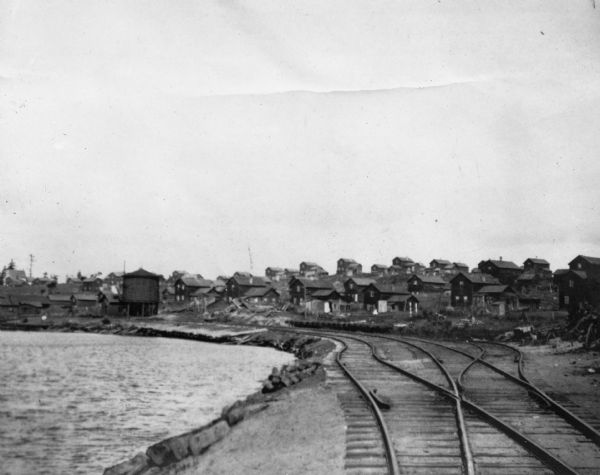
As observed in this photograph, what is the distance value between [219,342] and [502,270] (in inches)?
2336

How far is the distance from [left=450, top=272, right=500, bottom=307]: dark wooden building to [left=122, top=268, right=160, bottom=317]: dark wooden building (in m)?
47.3

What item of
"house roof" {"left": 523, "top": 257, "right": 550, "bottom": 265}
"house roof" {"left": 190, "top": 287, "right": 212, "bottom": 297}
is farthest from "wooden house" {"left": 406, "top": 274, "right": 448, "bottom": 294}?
"house roof" {"left": 190, "top": 287, "right": 212, "bottom": 297}

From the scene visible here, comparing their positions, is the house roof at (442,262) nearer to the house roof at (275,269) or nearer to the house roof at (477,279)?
the house roof at (477,279)

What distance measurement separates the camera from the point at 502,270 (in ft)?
311

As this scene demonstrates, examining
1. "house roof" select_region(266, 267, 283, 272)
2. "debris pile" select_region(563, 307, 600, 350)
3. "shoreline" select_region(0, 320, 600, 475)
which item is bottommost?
"shoreline" select_region(0, 320, 600, 475)

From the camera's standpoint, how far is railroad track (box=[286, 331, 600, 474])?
7.94m

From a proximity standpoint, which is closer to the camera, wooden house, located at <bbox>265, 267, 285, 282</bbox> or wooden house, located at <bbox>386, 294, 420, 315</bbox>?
wooden house, located at <bbox>386, 294, 420, 315</bbox>

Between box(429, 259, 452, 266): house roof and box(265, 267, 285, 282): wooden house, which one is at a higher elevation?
box(429, 259, 452, 266): house roof

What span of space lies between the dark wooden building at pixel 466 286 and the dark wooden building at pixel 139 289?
155 ft

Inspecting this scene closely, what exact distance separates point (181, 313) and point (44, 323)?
21999 millimetres

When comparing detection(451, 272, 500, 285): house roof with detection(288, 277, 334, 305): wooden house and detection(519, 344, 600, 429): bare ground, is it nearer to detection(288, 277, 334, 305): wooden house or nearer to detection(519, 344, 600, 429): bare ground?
detection(288, 277, 334, 305): wooden house

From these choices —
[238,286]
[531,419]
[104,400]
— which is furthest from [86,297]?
[531,419]

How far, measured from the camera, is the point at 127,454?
14.5 metres

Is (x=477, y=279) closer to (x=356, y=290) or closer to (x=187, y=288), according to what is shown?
(x=356, y=290)
